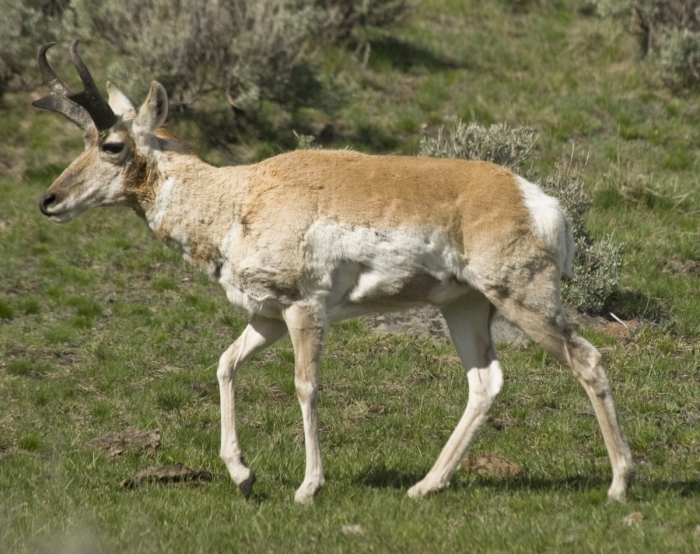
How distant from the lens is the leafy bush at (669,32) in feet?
52.2

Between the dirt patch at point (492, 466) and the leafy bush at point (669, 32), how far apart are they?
10627 millimetres

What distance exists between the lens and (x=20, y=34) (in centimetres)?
1459

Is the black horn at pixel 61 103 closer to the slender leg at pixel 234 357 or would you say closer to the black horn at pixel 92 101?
the black horn at pixel 92 101

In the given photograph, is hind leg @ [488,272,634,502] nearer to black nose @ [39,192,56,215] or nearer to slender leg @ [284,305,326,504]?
slender leg @ [284,305,326,504]

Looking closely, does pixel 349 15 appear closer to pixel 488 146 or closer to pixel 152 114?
pixel 488 146

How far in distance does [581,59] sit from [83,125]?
473 inches

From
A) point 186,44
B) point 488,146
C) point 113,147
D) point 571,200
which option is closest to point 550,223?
point 113,147

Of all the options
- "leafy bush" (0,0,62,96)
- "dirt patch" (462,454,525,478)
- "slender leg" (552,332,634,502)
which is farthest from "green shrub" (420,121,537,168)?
"leafy bush" (0,0,62,96)

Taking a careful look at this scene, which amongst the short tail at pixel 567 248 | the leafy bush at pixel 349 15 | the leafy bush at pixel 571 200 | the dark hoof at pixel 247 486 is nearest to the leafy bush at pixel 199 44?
the leafy bush at pixel 349 15

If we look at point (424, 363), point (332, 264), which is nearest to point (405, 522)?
point (332, 264)

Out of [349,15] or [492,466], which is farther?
[349,15]

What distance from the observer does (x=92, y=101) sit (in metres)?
6.86

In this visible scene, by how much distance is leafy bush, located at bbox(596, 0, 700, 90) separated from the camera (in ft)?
52.2

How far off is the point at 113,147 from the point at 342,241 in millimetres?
1768
